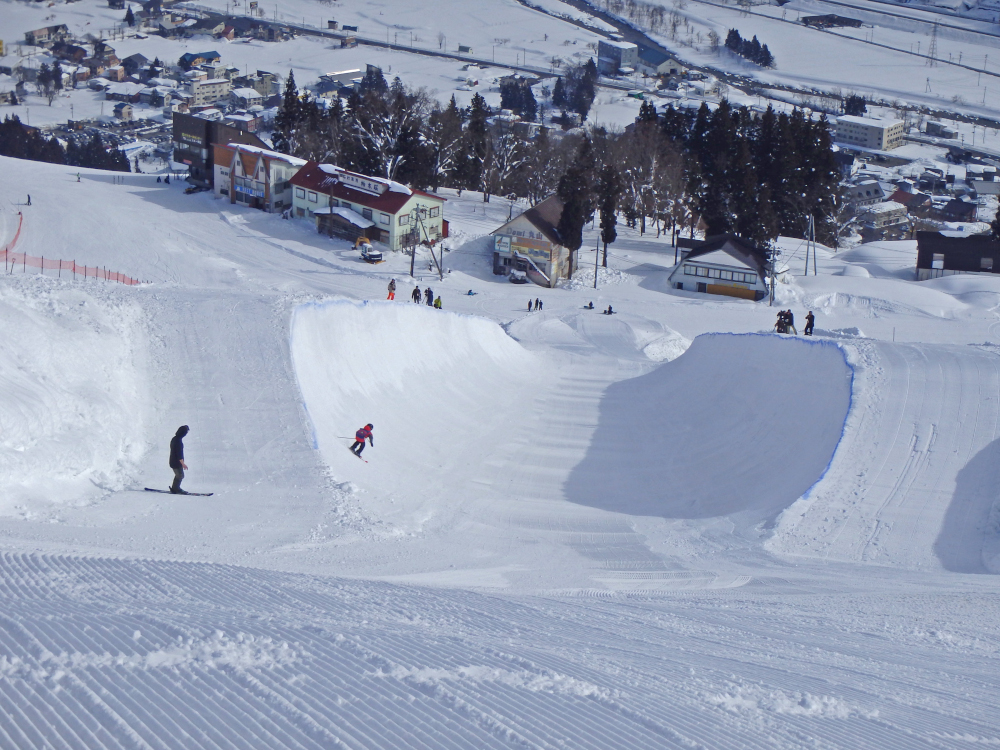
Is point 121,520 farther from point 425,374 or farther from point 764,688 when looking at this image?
point 425,374

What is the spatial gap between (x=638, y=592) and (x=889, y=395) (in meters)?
7.37

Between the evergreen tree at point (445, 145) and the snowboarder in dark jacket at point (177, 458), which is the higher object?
the evergreen tree at point (445, 145)

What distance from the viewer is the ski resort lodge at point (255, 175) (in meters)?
46.1

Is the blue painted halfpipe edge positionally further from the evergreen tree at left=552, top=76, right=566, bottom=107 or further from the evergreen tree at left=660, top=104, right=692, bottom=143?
the evergreen tree at left=552, top=76, right=566, bottom=107

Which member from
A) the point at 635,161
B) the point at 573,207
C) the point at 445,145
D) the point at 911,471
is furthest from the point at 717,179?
the point at 911,471

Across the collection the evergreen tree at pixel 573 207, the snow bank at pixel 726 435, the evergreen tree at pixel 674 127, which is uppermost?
the evergreen tree at pixel 674 127

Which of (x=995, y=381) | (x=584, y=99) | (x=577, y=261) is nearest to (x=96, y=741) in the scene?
(x=995, y=381)

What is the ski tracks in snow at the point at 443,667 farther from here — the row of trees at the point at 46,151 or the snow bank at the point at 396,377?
the row of trees at the point at 46,151

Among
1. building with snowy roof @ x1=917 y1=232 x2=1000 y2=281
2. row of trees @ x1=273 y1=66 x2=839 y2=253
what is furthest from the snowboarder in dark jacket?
building with snowy roof @ x1=917 y1=232 x2=1000 y2=281

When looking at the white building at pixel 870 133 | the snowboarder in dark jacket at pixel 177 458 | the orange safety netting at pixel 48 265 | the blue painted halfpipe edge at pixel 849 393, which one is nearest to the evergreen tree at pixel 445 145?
the orange safety netting at pixel 48 265

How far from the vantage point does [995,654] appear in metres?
9.47

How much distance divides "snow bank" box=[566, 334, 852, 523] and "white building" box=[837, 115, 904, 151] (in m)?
88.7

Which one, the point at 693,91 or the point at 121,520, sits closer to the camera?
the point at 121,520

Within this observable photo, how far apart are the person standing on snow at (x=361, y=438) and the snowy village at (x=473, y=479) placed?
0.12 ft
